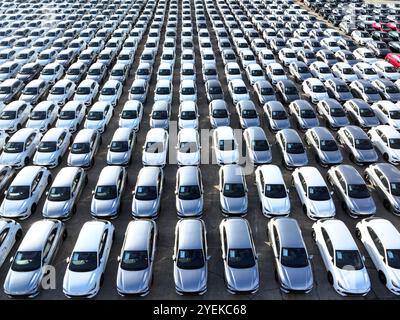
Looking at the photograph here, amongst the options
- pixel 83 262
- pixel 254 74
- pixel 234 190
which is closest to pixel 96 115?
pixel 234 190

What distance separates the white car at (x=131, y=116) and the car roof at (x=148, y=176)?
542 cm

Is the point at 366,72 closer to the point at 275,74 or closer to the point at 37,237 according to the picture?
the point at 275,74

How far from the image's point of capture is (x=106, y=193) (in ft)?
55.1

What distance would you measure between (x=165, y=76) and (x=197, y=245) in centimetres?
1794

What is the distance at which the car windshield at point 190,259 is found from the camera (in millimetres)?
13516

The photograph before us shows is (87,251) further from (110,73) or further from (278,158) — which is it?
(110,73)

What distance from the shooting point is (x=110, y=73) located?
30.0 metres

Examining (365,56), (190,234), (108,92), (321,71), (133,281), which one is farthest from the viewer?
(365,56)

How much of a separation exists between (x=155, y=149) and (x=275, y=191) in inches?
282

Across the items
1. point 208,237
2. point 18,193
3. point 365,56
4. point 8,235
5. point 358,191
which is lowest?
point 208,237

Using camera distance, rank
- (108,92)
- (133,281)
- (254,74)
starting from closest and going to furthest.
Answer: (133,281), (108,92), (254,74)

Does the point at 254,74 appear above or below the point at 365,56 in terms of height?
above
